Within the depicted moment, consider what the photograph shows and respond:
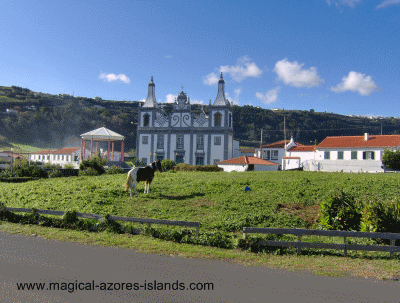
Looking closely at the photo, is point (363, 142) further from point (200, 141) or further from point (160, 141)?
point (160, 141)

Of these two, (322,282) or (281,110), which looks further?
(281,110)

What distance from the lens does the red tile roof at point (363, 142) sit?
46.2 metres

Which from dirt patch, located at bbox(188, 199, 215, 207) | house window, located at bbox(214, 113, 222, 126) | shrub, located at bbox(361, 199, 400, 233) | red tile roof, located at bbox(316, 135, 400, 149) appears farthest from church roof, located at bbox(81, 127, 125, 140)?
shrub, located at bbox(361, 199, 400, 233)

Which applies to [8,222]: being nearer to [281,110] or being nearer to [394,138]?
[394,138]

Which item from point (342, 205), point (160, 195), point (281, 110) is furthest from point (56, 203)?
point (281, 110)

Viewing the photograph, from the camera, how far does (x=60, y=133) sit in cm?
11569

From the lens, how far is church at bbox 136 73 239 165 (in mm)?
58688

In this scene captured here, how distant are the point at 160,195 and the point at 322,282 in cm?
1222

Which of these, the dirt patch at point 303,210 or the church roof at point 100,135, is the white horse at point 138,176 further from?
the church roof at point 100,135

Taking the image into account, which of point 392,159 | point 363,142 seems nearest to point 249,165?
point 392,159

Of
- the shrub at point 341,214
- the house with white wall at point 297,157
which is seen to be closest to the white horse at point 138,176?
the shrub at point 341,214

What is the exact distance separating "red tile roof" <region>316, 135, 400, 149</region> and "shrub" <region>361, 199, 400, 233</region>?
3836cm

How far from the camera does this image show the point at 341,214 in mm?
13047

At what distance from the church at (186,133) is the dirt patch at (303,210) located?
A: 41187 millimetres
